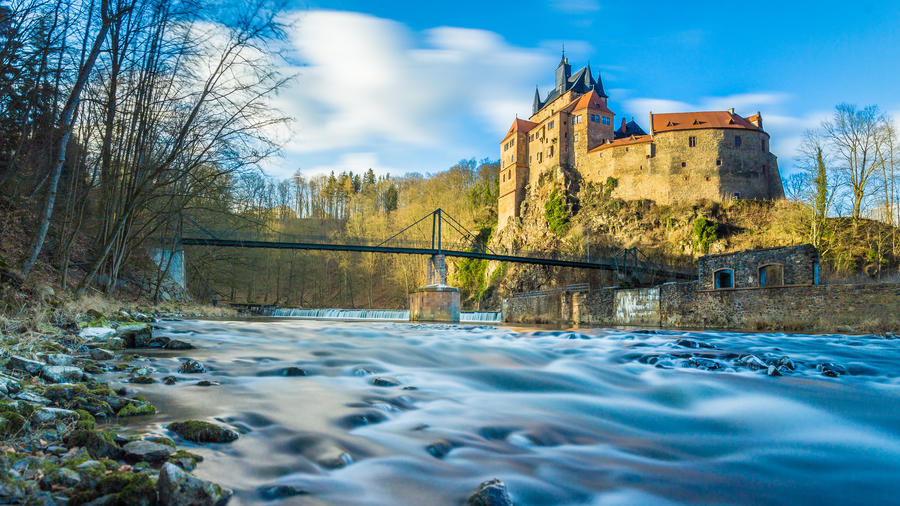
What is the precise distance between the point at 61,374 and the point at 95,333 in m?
3.88

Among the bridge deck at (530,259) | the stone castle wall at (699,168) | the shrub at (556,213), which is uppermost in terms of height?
the stone castle wall at (699,168)

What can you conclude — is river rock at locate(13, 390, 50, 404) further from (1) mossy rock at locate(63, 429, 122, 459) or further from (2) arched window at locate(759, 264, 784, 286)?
(2) arched window at locate(759, 264, 784, 286)

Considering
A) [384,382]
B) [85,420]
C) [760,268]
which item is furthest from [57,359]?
[760,268]

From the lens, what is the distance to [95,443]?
2.68 meters

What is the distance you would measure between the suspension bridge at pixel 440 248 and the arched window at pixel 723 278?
62.1 feet

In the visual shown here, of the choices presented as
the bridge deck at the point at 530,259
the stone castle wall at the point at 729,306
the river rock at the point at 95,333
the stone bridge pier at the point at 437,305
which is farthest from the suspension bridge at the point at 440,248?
the river rock at the point at 95,333

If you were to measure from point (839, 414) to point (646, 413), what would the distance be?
6.04ft

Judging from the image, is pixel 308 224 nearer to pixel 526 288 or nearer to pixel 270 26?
pixel 526 288

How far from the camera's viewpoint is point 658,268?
4619 centimetres

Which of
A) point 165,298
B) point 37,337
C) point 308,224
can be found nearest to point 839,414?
point 37,337

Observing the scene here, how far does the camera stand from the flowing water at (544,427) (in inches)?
116

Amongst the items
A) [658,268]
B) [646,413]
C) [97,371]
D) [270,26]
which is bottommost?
[646,413]

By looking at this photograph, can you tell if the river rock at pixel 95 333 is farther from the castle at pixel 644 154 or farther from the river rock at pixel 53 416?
the castle at pixel 644 154

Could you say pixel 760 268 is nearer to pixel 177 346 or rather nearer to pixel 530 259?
pixel 177 346
